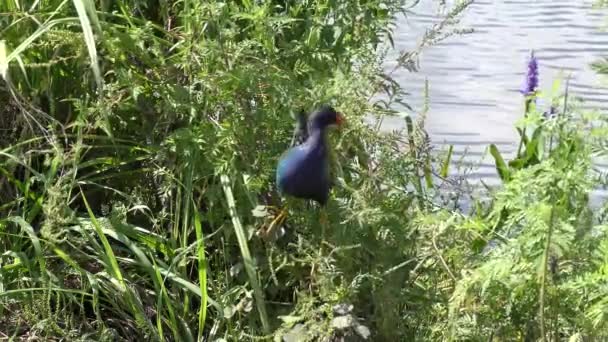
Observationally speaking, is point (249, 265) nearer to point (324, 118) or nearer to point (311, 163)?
point (311, 163)

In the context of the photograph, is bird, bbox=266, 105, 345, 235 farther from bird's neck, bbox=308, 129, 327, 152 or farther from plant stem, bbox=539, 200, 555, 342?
plant stem, bbox=539, 200, 555, 342

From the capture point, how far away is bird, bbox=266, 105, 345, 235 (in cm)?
245

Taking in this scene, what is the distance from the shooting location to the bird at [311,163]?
2.45 metres

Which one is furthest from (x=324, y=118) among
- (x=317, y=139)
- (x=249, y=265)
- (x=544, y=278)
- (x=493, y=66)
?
(x=493, y=66)

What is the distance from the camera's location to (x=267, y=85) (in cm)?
263

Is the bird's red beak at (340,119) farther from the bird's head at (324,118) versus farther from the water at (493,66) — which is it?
the water at (493,66)

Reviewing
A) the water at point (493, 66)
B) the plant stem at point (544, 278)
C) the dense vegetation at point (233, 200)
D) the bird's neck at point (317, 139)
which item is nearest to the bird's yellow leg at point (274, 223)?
the dense vegetation at point (233, 200)

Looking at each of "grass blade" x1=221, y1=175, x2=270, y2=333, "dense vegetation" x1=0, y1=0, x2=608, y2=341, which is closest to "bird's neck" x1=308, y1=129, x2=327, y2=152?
"dense vegetation" x1=0, y1=0, x2=608, y2=341

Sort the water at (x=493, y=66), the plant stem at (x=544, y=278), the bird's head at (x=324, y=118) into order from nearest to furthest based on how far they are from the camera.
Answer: the plant stem at (x=544, y=278) < the bird's head at (x=324, y=118) < the water at (x=493, y=66)

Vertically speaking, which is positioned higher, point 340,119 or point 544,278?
point 340,119

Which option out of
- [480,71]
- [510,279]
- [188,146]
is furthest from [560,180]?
[480,71]

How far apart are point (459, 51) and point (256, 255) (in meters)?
4.15

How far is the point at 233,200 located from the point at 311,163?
29 cm

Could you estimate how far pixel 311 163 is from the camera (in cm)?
247
